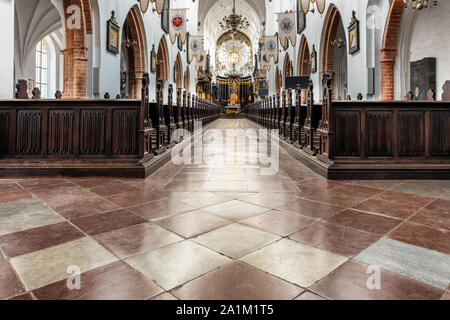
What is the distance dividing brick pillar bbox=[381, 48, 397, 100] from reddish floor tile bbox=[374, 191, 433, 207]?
560 centimetres

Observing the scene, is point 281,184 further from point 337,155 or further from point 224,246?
point 224,246

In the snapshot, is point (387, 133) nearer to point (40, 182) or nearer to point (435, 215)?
point (435, 215)

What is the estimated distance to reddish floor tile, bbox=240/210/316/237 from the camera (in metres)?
2.06

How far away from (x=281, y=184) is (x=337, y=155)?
42.9 inches

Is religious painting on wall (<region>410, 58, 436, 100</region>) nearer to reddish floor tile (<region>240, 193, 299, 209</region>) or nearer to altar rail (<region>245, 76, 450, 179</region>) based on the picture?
altar rail (<region>245, 76, 450, 179</region>)

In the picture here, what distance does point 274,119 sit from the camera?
10.4 m

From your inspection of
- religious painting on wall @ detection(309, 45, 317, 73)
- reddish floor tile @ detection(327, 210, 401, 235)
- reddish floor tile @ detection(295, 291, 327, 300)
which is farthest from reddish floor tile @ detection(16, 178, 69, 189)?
religious painting on wall @ detection(309, 45, 317, 73)

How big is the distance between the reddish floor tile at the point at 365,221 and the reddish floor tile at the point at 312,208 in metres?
0.08

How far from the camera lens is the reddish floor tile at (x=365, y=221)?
2.07 meters

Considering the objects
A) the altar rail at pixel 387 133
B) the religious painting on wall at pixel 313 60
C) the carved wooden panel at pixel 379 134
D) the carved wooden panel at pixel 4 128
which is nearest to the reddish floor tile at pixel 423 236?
the altar rail at pixel 387 133

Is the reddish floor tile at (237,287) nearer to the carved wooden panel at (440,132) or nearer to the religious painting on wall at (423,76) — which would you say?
the carved wooden panel at (440,132)

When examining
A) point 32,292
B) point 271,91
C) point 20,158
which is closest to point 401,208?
point 32,292

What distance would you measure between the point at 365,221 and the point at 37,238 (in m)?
2.19

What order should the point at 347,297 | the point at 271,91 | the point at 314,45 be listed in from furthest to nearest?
the point at 271,91 < the point at 314,45 < the point at 347,297
